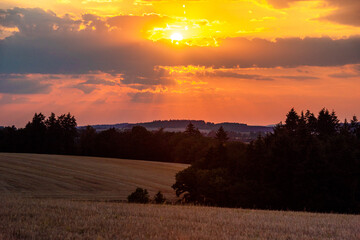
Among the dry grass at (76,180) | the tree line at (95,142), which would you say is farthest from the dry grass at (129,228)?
the tree line at (95,142)

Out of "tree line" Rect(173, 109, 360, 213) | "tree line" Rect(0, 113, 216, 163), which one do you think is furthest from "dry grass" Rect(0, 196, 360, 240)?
"tree line" Rect(0, 113, 216, 163)

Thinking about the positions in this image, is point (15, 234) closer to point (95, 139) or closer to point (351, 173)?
point (351, 173)

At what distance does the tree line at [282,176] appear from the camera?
42125 mm

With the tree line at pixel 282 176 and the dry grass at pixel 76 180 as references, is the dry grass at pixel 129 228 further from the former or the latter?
the dry grass at pixel 76 180

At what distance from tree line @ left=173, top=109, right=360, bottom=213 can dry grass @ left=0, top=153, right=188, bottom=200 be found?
23.6 ft

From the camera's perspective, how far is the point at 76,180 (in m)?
56.5

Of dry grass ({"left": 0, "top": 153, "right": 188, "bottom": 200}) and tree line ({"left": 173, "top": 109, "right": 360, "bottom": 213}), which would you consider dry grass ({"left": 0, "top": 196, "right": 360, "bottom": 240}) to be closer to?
tree line ({"left": 173, "top": 109, "right": 360, "bottom": 213})

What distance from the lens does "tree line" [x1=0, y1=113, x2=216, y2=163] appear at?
350 ft

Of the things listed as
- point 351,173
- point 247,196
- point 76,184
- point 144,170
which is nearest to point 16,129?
point 144,170

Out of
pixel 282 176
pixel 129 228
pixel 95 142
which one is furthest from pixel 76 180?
pixel 95 142

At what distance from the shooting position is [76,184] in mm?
53625

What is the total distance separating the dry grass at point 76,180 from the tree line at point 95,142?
33010mm

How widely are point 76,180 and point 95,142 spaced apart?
56301mm

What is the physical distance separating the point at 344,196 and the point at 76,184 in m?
33.2
